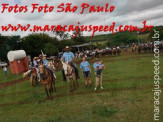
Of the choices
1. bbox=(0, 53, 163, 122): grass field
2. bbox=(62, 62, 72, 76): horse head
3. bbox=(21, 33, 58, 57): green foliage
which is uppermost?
bbox=(21, 33, 58, 57): green foliage

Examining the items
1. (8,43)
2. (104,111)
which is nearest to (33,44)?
(8,43)

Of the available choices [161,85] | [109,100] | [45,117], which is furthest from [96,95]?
[161,85]

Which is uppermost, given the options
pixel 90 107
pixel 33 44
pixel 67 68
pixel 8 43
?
pixel 8 43

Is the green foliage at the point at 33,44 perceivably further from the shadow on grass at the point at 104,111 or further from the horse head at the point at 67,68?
the shadow on grass at the point at 104,111

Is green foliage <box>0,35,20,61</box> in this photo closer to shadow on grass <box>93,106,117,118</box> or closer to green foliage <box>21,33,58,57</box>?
green foliage <box>21,33,58,57</box>

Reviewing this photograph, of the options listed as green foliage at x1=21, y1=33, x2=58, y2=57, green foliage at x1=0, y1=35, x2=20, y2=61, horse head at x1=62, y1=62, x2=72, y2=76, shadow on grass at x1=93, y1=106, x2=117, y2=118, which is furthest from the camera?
green foliage at x1=21, y1=33, x2=58, y2=57

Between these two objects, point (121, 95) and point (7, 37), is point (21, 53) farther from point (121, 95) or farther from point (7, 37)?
point (7, 37)

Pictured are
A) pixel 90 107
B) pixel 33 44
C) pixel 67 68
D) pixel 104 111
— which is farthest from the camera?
pixel 33 44

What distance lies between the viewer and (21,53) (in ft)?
88.0

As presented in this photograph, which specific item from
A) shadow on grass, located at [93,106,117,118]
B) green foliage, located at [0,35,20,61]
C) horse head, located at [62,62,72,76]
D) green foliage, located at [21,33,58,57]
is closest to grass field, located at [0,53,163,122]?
shadow on grass, located at [93,106,117,118]

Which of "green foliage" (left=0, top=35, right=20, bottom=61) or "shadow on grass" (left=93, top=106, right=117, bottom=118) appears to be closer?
"shadow on grass" (left=93, top=106, right=117, bottom=118)

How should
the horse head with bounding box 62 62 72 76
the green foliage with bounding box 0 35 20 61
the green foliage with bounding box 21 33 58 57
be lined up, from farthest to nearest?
the green foliage with bounding box 21 33 58 57 < the green foliage with bounding box 0 35 20 61 < the horse head with bounding box 62 62 72 76

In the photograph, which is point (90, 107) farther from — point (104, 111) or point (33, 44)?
point (33, 44)

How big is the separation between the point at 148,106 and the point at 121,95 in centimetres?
197
